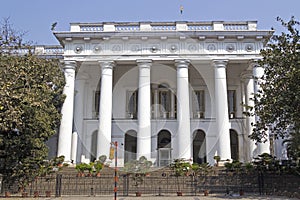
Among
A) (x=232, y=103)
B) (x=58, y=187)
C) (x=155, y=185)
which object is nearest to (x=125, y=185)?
(x=155, y=185)

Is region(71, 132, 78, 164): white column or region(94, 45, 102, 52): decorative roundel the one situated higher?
region(94, 45, 102, 52): decorative roundel

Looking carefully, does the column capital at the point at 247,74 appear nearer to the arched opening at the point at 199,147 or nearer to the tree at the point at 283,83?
the arched opening at the point at 199,147

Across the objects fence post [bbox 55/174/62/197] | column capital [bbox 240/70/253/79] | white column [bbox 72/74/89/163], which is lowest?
fence post [bbox 55/174/62/197]

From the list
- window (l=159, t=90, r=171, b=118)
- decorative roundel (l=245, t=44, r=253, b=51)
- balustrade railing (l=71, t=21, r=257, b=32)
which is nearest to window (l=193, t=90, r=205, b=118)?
window (l=159, t=90, r=171, b=118)

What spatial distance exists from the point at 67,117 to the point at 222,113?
38.8 feet

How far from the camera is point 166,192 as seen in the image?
1716 centimetres

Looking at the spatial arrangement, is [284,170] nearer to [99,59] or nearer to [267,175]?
[267,175]

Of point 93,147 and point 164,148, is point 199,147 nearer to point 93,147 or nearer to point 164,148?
point 164,148

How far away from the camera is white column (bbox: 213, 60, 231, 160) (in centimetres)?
2425

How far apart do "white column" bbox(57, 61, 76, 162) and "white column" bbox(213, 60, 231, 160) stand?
1127 centimetres

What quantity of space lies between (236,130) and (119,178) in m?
14.3

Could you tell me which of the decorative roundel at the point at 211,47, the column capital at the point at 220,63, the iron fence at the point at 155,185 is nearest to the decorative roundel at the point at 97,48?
the decorative roundel at the point at 211,47

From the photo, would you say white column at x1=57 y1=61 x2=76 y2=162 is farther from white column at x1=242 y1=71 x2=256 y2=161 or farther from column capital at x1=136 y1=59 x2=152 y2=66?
white column at x1=242 y1=71 x2=256 y2=161

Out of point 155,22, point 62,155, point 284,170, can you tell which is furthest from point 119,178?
point 155,22
